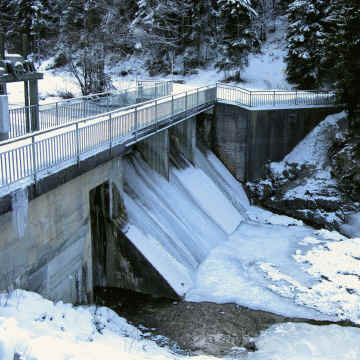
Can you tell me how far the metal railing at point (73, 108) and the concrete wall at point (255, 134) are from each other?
3420 mm

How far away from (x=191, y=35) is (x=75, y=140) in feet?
97.8

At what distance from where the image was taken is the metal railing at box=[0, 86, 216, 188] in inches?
402

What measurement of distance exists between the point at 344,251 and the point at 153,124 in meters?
8.66

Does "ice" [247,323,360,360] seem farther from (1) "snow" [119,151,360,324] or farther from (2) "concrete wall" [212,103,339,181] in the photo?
(2) "concrete wall" [212,103,339,181]

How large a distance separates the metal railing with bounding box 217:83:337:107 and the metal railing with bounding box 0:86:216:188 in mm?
5201

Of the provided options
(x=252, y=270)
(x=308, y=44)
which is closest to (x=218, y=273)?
(x=252, y=270)

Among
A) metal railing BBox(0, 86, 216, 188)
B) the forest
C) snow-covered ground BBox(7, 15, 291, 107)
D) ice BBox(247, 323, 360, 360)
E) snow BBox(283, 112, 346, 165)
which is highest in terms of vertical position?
the forest

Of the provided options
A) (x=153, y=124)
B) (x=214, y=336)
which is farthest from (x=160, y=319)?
(x=153, y=124)

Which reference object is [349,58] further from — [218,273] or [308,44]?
[218,273]

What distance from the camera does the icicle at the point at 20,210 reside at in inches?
387

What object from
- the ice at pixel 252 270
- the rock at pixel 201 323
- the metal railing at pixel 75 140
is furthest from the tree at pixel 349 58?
the rock at pixel 201 323

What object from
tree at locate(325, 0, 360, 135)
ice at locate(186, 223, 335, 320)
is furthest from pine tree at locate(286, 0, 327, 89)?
ice at locate(186, 223, 335, 320)

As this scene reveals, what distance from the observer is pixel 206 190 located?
21.7 metres

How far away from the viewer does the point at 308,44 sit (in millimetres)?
30703
